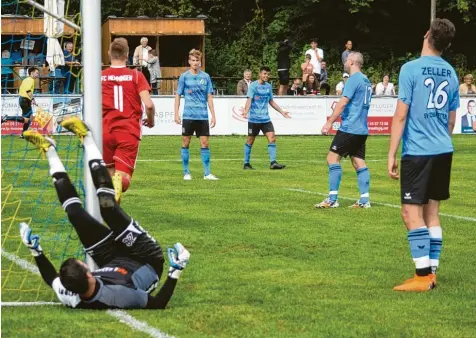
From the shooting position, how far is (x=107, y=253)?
8086mm

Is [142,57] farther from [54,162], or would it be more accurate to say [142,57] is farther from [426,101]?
[54,162]

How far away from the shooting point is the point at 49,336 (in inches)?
272

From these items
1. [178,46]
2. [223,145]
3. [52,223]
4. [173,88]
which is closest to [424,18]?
[178,46]

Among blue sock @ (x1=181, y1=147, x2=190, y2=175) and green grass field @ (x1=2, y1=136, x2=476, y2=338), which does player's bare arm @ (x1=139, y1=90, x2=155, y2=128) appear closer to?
green grass field @ (x1=2, y1=136, x2=476, y2=338)

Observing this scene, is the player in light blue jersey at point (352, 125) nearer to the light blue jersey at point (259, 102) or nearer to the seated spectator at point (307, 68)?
the light blue jersey at point (259, 102)

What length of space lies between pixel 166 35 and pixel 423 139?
3577cm

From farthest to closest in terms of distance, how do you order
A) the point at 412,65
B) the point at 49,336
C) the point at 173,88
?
the point at 173,88 → the point at 412,65 → the point at 49,336

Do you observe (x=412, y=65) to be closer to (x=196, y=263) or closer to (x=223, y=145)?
(x=196, y=263)

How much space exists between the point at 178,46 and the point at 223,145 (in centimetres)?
1568

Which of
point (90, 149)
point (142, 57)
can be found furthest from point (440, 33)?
point (142, 57)

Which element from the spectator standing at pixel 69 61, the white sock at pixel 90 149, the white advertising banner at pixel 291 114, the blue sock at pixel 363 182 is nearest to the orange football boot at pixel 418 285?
the white sock at pixel 90 149

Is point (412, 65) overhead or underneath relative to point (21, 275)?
overhead

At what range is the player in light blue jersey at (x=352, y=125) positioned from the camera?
14656 millimetres

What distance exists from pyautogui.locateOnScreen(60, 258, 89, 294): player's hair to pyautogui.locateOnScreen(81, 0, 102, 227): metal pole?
107cm
